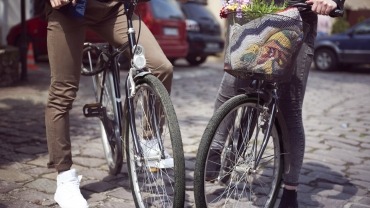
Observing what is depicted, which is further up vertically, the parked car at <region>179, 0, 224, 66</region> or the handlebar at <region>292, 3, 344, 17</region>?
the handlebar at <region>292, 3, 344, 17</region>

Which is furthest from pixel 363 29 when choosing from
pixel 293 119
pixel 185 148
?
pixel 293 119

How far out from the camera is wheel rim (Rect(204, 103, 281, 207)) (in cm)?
264

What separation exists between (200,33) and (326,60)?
4.14 metres

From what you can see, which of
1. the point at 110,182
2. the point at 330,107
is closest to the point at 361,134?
the point at 330,107

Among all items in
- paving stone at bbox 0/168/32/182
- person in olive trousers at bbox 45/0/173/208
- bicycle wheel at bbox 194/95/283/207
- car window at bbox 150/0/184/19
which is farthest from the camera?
car window at bbox 150/0/184/19

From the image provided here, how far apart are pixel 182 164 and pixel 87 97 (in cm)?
505

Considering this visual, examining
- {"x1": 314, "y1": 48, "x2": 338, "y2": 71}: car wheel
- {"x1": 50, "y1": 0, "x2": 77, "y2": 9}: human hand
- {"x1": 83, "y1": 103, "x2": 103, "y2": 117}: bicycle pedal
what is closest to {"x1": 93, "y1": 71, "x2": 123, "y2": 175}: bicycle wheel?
{"x1": 83, "y1": 103, "x2": 103, "y2": 117}: bicycle pedal

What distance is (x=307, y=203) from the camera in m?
3.16

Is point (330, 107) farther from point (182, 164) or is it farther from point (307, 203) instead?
point (182, 164)

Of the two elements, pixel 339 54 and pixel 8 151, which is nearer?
pixel 8 151

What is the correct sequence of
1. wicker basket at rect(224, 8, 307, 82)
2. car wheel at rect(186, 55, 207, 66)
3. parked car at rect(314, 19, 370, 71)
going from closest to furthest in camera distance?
1. wicker basket at rect(224, 8, 307, 82)
2. car wheel at rect(186, 55, 207, 66)
3. parked car at rect(314, 19, 370, 71)

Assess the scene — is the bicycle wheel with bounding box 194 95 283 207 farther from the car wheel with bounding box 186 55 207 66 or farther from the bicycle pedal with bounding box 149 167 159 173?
the car wheel with bounding box 186 55 207 66

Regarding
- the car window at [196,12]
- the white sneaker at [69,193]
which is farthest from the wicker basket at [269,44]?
the car window at [196,12]

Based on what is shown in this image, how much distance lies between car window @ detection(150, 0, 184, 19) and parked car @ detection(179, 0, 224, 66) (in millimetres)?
1022
